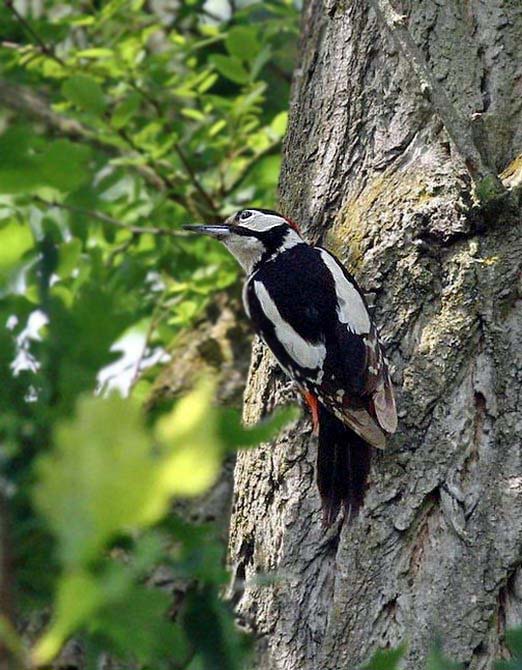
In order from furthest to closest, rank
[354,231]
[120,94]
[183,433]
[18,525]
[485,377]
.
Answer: [120,94] < [354,231] < [485,377] < [18,525] < [183,433]

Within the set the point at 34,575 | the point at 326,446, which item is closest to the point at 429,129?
the point at 326,446

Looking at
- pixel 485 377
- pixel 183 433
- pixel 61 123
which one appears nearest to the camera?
Answer: pixel 183 433

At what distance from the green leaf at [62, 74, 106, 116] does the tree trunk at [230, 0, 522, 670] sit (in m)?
1.09

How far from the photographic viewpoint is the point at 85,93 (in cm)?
402

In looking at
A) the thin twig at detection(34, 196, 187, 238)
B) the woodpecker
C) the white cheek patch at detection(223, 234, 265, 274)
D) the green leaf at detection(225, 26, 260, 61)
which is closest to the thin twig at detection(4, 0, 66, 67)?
the thin twig at detection(34, 196, 187, 238)

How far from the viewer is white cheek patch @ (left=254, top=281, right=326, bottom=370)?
9.71 ft

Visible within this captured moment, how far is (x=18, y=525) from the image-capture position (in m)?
1.01

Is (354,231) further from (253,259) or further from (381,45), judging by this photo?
(253,259)

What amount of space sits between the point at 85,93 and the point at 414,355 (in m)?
1.90

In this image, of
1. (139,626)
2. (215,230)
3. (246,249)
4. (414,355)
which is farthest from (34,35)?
(139,626)

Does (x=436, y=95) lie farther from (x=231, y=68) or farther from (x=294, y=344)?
(x=231, y=68)

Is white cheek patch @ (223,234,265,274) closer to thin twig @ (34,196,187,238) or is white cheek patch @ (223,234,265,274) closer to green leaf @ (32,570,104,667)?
thin twig @ (34,196,187,238)

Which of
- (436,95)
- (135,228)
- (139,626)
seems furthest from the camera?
(135,228)

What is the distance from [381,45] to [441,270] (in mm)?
735
